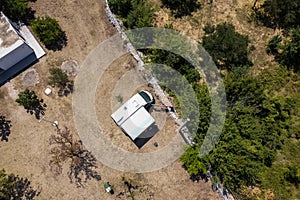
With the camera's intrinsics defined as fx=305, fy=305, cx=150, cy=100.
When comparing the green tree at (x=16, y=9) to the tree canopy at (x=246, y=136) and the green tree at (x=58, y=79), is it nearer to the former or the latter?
the green tree at (x=58, y=79)

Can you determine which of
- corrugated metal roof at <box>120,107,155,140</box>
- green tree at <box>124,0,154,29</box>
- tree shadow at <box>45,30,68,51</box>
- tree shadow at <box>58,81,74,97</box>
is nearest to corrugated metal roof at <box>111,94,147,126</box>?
corrugated metal roof at <box>120,107,155,140</box>

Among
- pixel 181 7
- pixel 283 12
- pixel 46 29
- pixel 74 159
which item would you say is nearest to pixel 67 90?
pixel 46 29

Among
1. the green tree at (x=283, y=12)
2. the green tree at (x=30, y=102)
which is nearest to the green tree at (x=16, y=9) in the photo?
the green tree at (x=30, y=102)

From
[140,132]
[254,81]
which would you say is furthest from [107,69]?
[254,81]

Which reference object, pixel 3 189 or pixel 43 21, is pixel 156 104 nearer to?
pixel 43 21

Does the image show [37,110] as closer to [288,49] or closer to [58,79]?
[58,79]

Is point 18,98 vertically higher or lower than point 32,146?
higher
